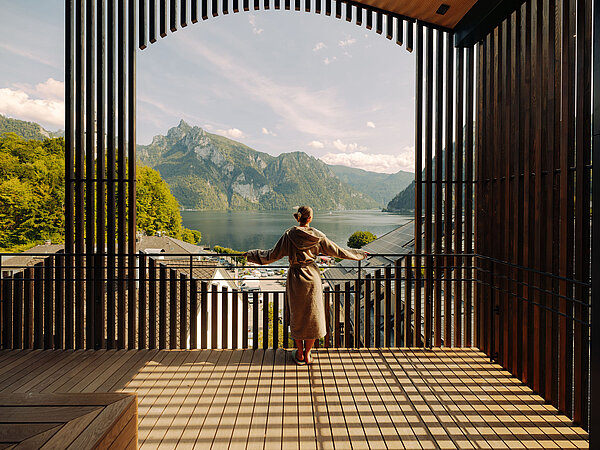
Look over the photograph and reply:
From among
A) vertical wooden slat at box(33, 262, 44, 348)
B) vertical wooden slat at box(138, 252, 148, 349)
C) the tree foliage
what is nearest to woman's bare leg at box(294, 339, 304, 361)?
vertical wooden slat at box(138, 252, 148, 349)

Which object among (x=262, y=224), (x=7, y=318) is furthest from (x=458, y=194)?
(x=262, y=224)

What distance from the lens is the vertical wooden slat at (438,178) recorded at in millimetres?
3645

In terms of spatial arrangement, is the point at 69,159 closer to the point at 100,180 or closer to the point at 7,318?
the point at 100,180

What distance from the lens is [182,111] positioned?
63781 mm

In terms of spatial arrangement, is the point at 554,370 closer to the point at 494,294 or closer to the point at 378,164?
the point at 494,294

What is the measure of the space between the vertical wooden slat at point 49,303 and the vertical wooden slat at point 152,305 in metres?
1.01

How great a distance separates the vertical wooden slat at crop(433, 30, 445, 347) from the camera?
3645 millimetres

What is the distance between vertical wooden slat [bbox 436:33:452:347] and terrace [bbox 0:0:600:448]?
0.02 metres

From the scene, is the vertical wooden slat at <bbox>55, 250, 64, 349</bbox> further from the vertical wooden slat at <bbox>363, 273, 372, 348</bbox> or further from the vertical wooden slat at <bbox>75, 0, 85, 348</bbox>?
the vertical wooden slat at <bbox>363, 273, 372, 348</bbox>

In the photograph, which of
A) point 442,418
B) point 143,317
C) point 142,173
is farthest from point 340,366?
point 142,173

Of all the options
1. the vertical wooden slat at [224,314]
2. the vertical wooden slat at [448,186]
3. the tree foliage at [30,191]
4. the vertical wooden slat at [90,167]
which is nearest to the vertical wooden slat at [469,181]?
the vertical wooden slat at [448,186]

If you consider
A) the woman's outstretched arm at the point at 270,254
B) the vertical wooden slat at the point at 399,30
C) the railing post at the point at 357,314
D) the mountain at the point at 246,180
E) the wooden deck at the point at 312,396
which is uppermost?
the mountain at the point at 246,180

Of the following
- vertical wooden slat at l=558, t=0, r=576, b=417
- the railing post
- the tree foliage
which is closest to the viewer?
vertical wooden slat at l=558, t=0, r=576, b=417

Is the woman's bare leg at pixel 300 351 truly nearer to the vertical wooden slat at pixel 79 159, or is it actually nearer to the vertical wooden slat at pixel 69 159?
the vertical wooden slat at pixel 79 159
